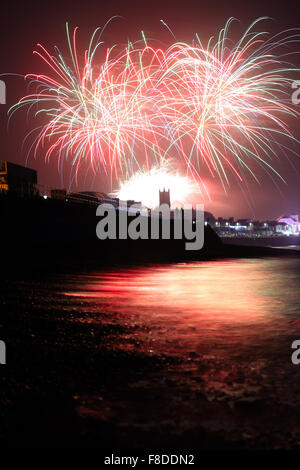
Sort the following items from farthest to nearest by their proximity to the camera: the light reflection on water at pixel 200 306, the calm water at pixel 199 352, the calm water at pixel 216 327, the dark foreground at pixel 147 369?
the light reflection on water at pixel 200 306 < the calm water at pixel 216 327 < the calm water at pixel 199 352 < the dark foreground at pixel 147 369

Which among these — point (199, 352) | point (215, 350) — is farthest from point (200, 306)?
point (199, 352)

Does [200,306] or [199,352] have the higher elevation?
[199,352]

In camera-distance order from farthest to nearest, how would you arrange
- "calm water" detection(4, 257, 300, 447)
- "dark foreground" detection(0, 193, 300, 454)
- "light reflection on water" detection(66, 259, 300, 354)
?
"light reflection on water" detection(66, 259, 300, 354), "calm water" detection(4, 257, 300, 447), "dark foreground" detection(0, 193, 300, 454)

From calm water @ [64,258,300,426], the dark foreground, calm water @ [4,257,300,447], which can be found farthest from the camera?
calm water @ [64,258,300,426]

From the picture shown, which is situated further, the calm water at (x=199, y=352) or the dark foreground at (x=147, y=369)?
the calm water at (x=199, y=352)

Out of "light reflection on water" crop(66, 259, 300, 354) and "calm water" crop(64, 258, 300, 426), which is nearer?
"calm water" crop(64, 258, 300, 426)

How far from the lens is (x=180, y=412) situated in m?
5.82

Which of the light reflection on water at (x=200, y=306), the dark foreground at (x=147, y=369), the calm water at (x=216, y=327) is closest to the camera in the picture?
the dark foreground at (x=147, y=369)

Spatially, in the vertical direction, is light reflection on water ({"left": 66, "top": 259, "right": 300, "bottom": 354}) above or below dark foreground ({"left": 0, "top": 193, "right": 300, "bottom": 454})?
below

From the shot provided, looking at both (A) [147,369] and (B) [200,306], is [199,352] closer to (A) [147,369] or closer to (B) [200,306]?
(A) [147,369]

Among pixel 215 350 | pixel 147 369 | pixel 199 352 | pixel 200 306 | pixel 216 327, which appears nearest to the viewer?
pixel 147 369

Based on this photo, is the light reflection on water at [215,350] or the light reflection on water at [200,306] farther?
the light reflection on water at [200,306]

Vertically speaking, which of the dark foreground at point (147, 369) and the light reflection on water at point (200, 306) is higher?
the dark foreground at point (147, 369)
